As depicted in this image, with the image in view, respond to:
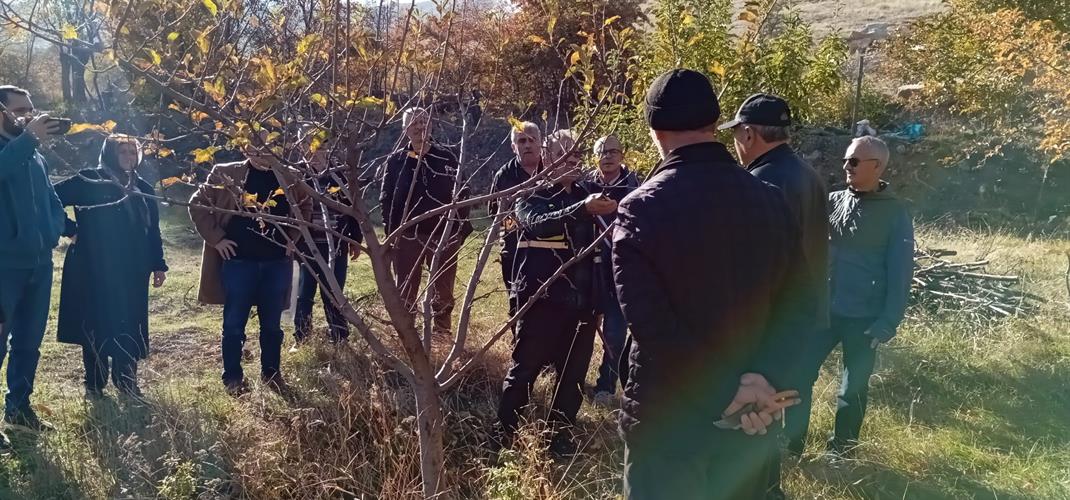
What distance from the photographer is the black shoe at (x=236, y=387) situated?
13.3 feet

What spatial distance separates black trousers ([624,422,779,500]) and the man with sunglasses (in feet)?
4.79

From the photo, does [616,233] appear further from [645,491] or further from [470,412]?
[470,412]

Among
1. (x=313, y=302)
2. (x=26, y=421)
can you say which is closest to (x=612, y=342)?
(x=313, y=302)

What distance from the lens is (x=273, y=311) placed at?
4.26 meters

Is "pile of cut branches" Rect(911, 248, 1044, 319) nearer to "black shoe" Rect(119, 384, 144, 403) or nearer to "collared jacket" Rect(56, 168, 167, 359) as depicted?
"black shoe" Rect(119, 384, 144, 403)

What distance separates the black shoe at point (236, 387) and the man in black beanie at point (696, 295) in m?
2.86

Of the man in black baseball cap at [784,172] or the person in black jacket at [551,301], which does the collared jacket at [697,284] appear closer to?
the man in black baseball cap at [784,172]

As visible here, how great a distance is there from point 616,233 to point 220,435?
8.08ft

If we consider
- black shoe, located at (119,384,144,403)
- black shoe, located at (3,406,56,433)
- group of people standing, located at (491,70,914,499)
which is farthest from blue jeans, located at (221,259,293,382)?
group of people standing, located at (491,70,914,499)

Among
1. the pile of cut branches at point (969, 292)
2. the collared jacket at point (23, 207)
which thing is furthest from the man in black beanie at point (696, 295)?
the pile of cut branches at point (969, 292)

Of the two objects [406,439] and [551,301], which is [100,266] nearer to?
[406,439]

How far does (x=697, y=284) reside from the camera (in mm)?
1868

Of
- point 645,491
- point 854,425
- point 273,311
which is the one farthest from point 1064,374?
point 273,311

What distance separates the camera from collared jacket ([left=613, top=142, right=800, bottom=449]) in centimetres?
184
